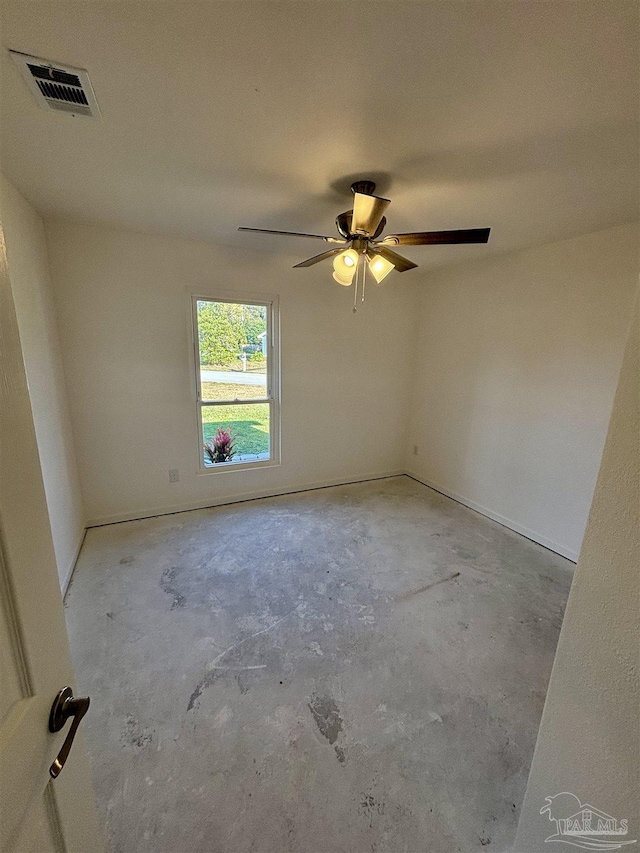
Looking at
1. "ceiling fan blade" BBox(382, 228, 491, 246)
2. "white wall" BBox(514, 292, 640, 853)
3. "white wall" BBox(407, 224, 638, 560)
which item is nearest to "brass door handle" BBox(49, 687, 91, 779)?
"white wall" BBox(514, 292, 640, 853)

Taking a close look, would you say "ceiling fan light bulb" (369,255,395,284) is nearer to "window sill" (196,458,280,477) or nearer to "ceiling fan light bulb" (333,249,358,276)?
"ceiling fan light bulb" (333,249,358,276)

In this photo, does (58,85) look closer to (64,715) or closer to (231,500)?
(64,715)

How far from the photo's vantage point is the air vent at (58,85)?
1.09m

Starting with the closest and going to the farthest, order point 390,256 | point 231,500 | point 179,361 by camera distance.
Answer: point 390,256
point 179,361
point 231,500

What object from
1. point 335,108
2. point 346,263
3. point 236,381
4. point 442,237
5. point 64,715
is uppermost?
point 335,108

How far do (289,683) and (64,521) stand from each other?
73.2 inches

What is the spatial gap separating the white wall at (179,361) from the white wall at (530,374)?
0.68 m

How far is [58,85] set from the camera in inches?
46.8

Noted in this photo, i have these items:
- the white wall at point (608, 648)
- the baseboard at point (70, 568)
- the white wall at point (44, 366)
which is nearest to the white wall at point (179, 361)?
the white wall at point (44, 366)

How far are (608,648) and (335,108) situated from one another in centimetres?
182

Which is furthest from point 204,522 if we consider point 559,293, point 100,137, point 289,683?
point 559,293

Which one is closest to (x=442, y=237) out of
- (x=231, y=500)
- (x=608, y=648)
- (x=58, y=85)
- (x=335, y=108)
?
(x=335, y=108)

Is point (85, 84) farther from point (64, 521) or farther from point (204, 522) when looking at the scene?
point (204, 522)

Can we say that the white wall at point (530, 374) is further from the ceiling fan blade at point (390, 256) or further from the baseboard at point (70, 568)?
the baseboard at point (70, 568)
